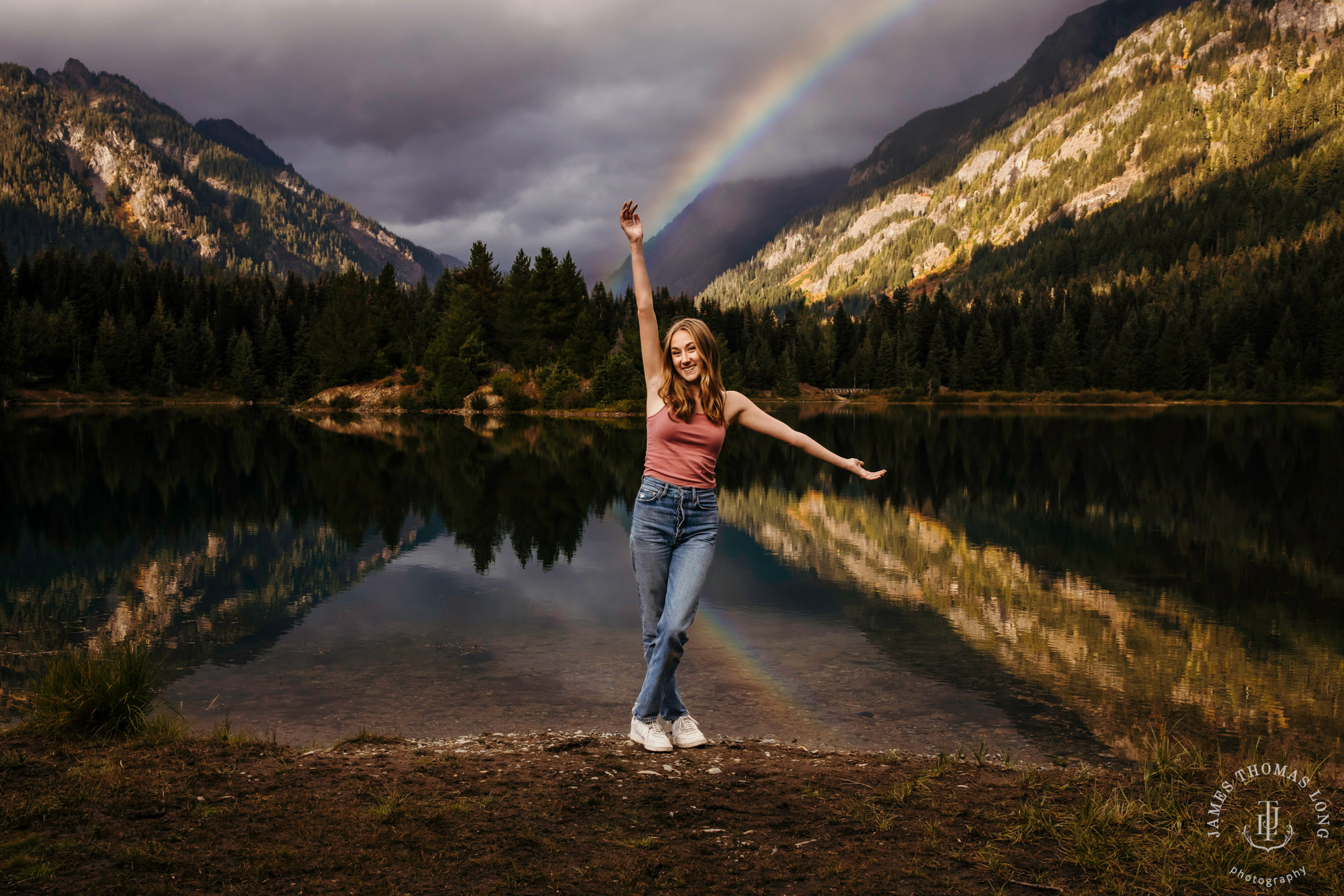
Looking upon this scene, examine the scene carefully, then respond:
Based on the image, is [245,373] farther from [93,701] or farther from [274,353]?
[93,701]

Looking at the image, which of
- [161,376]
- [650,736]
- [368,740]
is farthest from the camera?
[161,376]

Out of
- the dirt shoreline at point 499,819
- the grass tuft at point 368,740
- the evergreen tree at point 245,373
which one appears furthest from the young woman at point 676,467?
the evergreen tree at point 245,373

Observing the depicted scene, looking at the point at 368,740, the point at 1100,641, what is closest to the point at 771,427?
the point at 368,740

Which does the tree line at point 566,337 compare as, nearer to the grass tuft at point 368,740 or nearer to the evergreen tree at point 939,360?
the evergreen tree at point 939,360

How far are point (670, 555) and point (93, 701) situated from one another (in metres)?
5.32

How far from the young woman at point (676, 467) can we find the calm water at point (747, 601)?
2036 millimetres

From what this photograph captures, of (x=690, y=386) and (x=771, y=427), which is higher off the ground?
(x=690, y=386)

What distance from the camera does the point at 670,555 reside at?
7.16 metres

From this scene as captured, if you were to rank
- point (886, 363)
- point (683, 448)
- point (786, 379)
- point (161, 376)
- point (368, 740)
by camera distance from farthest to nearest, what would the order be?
point (886, 363) → point (786, 379) → point (161, 376) → point (368, 740) → point (683, 448)

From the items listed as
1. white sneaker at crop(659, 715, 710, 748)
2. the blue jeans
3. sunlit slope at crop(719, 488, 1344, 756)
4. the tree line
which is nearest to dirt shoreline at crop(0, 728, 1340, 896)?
white sneaker at crop(659, 715, 710, 748)

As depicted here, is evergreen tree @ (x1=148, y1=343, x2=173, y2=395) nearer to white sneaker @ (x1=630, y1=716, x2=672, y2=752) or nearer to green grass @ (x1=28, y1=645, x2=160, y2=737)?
green grass @ (x1=28, y1=645, x2=160, y2=737)

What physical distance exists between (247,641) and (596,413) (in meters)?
86.3

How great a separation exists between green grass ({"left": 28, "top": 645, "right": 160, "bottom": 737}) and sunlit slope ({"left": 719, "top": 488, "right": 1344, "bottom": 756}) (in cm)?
920

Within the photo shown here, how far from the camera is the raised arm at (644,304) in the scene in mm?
6938
